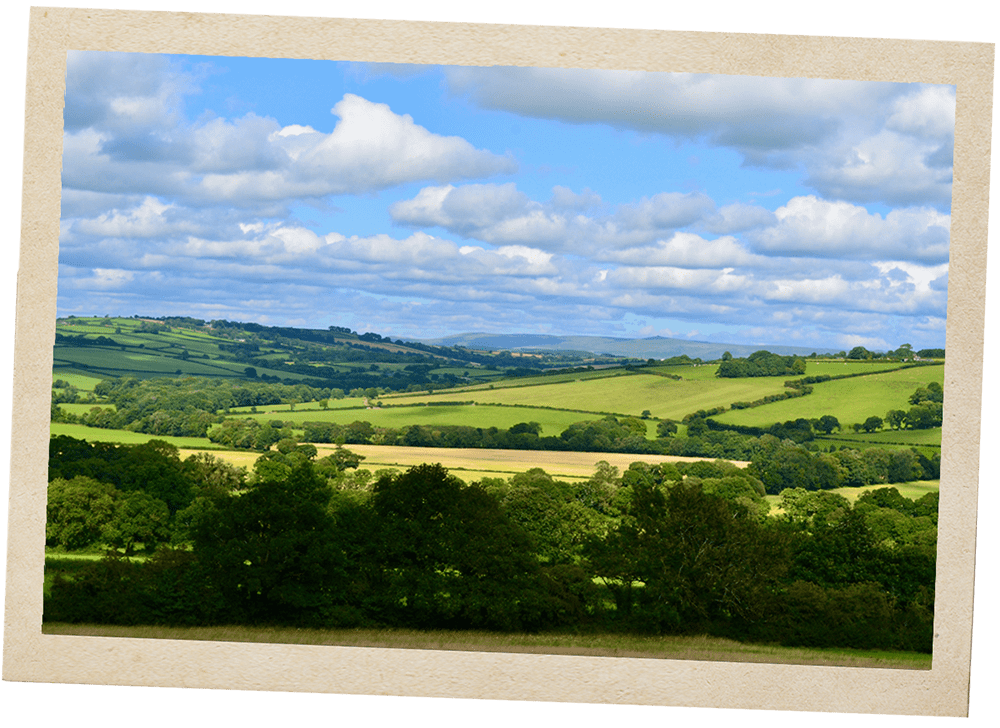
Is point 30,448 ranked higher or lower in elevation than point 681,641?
higher

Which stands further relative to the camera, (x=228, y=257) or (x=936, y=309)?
(x=228, y=257)

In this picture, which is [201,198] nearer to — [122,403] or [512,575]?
[122,403]

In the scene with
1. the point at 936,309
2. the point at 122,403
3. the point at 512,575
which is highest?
the point at 936,309

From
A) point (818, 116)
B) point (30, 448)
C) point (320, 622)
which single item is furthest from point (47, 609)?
point (818, 116)

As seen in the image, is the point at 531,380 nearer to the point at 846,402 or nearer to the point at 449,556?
the point at 449,556

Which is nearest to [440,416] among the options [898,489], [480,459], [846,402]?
[480,459]

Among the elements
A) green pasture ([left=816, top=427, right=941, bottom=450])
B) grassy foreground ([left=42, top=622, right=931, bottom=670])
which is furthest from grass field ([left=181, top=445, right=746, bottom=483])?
grassy foreground ([left=42, top=622, right=931, bottom=670])
